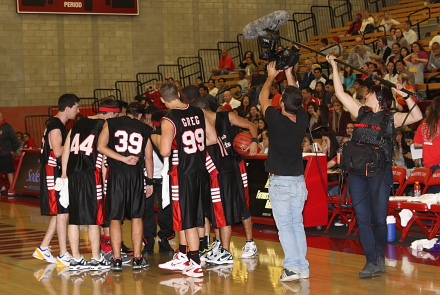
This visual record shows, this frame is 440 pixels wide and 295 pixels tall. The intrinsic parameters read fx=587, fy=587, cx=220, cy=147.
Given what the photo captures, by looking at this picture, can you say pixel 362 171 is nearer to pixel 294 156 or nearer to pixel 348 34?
pixel 294 156

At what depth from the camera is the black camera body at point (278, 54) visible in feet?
19.2

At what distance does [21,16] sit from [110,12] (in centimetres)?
301

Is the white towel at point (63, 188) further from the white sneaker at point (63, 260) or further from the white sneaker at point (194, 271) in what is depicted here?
the white sneaker at point (194, 271)

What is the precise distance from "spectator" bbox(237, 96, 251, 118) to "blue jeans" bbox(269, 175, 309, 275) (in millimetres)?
9218

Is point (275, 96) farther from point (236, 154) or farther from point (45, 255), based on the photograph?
point (45, 255)

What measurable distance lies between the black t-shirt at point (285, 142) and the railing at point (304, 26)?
17.4 m

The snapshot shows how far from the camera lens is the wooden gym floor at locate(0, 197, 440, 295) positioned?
570cm

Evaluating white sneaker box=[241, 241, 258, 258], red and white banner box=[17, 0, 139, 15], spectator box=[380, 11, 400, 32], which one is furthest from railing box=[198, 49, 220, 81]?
white sneaker box=[241, 241, 258, 258]

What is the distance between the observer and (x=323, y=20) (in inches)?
922

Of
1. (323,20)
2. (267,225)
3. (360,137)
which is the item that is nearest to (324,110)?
(267,225)

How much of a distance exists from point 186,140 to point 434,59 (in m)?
9.62

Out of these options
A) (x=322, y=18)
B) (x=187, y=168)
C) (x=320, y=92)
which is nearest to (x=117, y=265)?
(x=187, y=168)

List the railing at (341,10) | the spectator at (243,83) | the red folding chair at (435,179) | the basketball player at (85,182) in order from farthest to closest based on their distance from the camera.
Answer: the railing at (341,10), the spectator at (243,83), the red folding chair at (435,179), the basketball player at (85,182)

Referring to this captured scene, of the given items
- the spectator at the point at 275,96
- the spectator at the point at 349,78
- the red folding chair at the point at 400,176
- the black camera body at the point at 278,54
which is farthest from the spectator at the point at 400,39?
the black camera body at the point at 278,54
